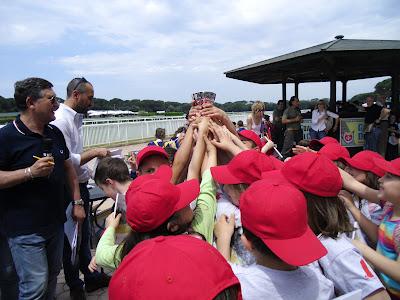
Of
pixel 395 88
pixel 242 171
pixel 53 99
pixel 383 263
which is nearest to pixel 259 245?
pixel 242 171

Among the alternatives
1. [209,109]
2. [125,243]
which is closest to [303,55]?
[209,109]

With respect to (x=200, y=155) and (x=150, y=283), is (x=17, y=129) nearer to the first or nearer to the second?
(x=200, y=155)

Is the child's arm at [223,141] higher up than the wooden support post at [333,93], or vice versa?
the wooden support post at [333,93]

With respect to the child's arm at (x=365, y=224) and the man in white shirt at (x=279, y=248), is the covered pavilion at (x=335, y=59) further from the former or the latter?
the man in white shirt at (x=279, y=248)

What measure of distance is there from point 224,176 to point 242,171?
0.12m

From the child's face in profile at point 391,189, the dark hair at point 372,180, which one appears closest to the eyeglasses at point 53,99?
the child's face in profile at point 391,189

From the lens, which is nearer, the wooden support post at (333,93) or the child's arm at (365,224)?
the child's arm at (365,224)

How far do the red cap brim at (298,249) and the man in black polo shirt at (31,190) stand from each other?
1.76 metres

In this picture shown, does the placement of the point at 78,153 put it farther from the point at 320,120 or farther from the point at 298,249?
the point at 320,120

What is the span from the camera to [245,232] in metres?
1.54

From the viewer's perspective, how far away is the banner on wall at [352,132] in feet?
28.1

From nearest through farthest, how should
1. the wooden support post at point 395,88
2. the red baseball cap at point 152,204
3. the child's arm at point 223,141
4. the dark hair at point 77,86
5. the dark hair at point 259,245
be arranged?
the dark hair at point 259,245 → the red baseball cap at point 152,204 → the child's arm at point 223,141 → the dark hair at point 77,86 → the wooden support post at point 395,88

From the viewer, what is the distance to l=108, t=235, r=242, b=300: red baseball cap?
84 centimetres

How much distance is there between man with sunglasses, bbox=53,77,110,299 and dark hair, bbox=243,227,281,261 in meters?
2.18
